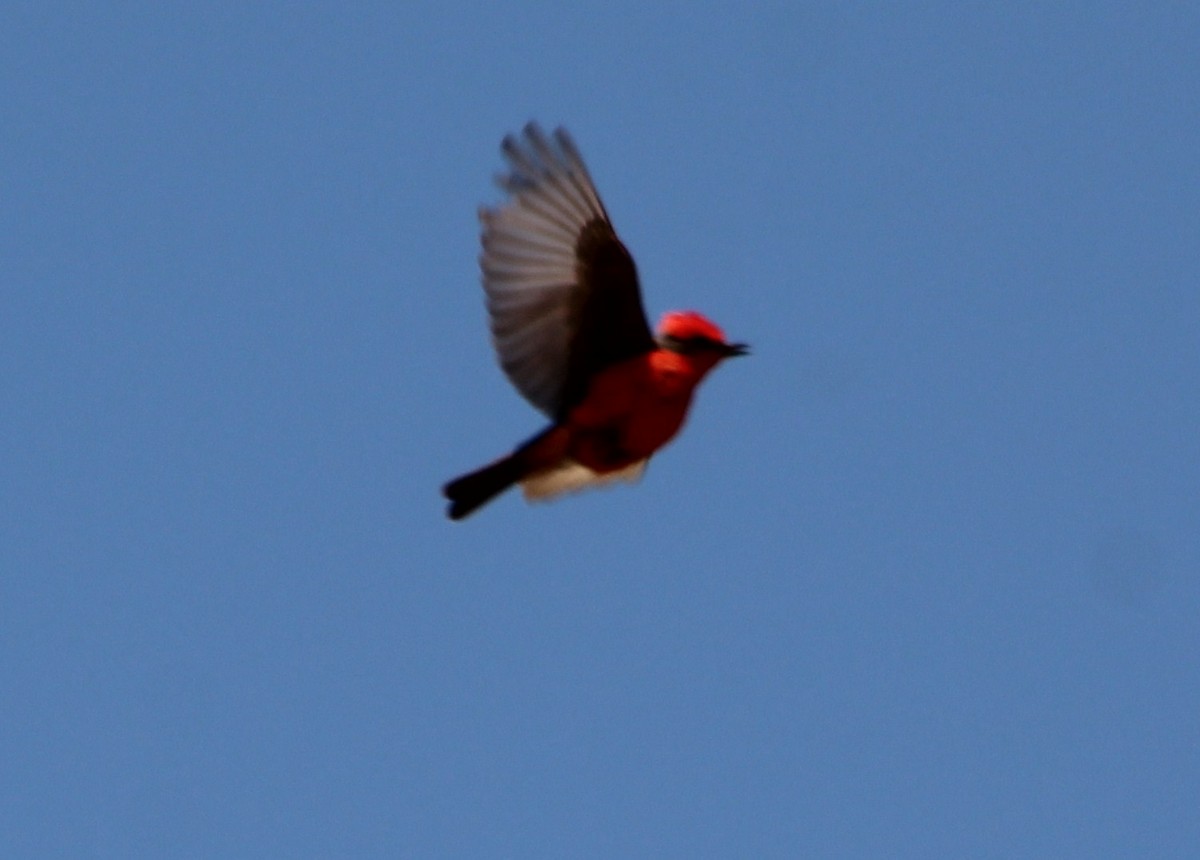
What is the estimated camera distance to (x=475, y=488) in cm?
1153

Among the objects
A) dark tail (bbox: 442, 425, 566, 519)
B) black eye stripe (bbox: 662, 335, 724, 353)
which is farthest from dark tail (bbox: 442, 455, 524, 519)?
black eye stripe (bbox: 662, 335, 724, 353)

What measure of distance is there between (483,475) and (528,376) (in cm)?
47

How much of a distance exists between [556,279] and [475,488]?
957 millimetres

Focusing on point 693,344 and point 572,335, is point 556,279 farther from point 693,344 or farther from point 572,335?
point 693,344

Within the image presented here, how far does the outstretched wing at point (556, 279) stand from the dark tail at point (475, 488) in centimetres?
32

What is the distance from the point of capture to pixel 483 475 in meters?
11.5

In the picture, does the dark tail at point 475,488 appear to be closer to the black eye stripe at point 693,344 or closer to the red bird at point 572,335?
the red bird at point 572,335

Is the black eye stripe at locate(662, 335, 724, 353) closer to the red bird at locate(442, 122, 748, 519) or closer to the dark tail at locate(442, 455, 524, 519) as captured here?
the red bird at locate(442, 122, 748, 519)

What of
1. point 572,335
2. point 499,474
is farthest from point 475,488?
point 572,335

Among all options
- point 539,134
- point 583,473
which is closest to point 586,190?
point 539,134

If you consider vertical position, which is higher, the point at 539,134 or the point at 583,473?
the point at 539,134

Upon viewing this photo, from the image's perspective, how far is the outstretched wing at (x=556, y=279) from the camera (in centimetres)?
1163

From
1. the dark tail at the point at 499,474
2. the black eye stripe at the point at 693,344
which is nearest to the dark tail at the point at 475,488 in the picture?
the dark tail at the point at 499,474

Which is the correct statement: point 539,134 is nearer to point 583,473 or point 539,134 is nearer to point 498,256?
point 498,256
